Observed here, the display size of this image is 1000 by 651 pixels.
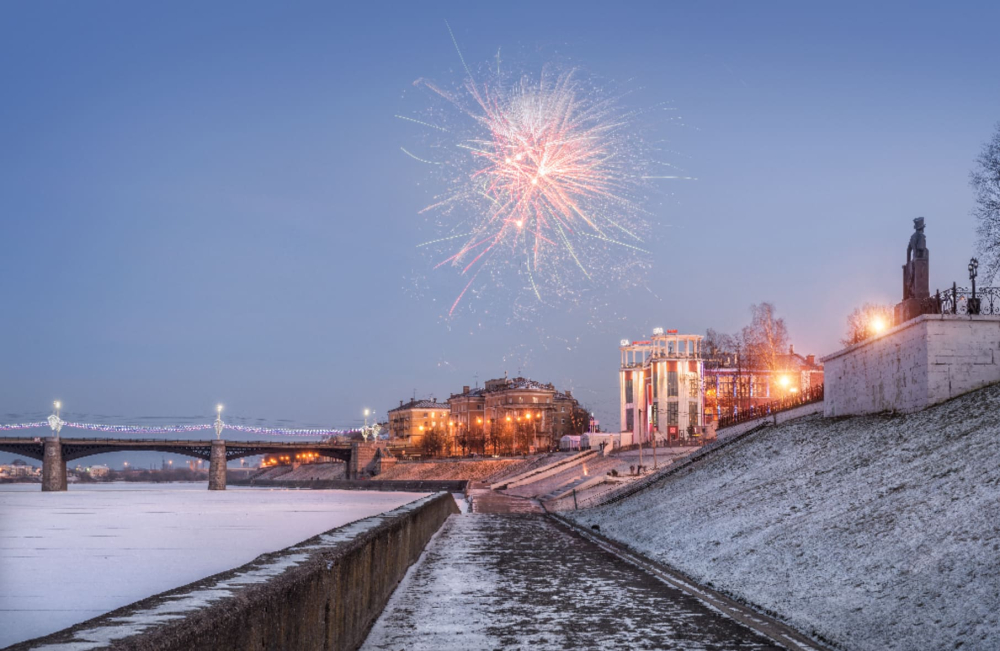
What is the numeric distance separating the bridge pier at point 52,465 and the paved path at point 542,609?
129 meters

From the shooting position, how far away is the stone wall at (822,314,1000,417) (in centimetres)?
2878

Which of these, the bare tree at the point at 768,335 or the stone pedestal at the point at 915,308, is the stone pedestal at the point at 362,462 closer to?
the bare tree at the point at 768,335

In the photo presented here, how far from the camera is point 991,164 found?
39969mm

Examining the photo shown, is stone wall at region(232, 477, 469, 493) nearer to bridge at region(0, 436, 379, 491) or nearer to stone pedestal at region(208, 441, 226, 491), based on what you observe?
bridge at region(0, 436, 379, 491)

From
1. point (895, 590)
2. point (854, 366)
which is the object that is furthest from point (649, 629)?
point (854, 366)

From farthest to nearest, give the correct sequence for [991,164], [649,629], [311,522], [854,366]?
1. [311,522]
2. [991,164]
3. [854,366]
4. [649,629]

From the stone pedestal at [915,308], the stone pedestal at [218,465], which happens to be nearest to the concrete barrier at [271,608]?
the stone pedestal at [915,308]

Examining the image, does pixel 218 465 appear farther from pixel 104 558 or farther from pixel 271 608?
pixel 271 608

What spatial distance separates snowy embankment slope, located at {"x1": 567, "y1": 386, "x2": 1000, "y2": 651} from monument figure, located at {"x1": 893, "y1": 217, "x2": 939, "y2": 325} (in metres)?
4.44

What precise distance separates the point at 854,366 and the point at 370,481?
120111mm

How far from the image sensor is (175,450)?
149625 mm

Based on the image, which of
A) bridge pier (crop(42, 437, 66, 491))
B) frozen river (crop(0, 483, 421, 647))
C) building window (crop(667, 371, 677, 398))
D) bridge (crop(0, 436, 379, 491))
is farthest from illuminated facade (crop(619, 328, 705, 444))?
bridge pier (crop(42, 437, 66, 491))

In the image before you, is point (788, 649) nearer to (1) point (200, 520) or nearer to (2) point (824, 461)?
(2) point (824, 461)

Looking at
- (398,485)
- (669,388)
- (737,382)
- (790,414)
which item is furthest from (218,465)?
(790,414)
